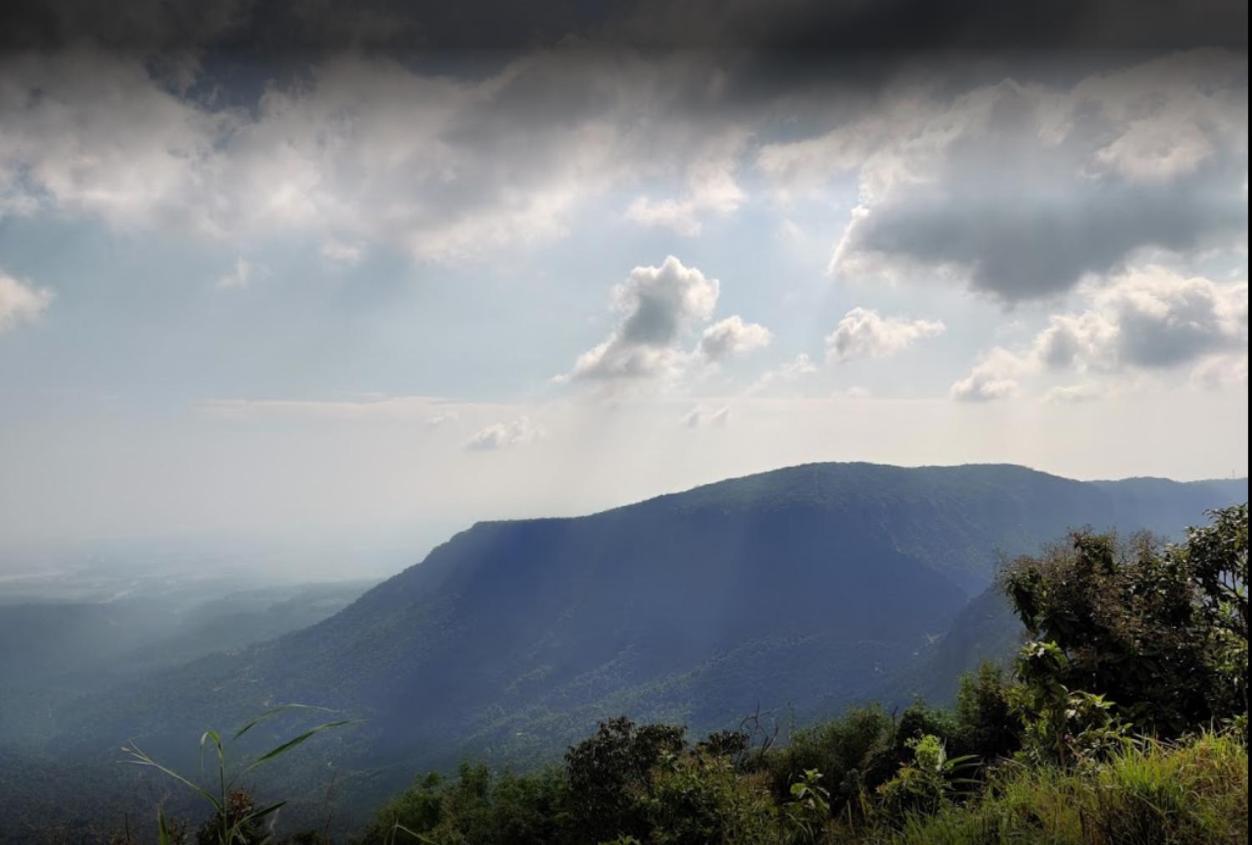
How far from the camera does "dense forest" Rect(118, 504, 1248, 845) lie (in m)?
1.79

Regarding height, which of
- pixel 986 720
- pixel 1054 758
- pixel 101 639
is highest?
pixel 1054 758

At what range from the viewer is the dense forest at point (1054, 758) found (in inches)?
70.6

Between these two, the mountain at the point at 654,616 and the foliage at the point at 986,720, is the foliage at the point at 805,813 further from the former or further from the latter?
the mountain at the point at 654,616

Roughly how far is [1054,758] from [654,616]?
112 m

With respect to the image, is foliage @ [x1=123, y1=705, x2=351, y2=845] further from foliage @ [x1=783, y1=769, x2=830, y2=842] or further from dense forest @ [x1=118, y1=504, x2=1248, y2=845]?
foliage @ [x1=783, y1=769, x2=830, y2=842]

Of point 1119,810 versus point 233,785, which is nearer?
point 233,785

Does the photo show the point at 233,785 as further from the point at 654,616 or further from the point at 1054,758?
the point at 654,616

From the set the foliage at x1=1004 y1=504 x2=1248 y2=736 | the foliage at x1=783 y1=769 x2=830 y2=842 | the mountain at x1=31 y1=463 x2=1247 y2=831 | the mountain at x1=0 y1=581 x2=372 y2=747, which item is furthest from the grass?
the mountain at x1=0 y1=581 x2=372 y2=747

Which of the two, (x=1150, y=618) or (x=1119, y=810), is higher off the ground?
(x=1119, y=810)

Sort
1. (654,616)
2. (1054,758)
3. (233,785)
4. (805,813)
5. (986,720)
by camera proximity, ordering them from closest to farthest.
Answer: (233,785) < (805,813) < (1054,758) < (986,720) < (654,616)

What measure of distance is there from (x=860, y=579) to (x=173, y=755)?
322 ft

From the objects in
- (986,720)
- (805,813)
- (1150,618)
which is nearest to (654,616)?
(986,720)

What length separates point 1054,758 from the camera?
3051mm

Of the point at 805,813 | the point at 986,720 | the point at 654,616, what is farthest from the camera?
the point at 654,616
